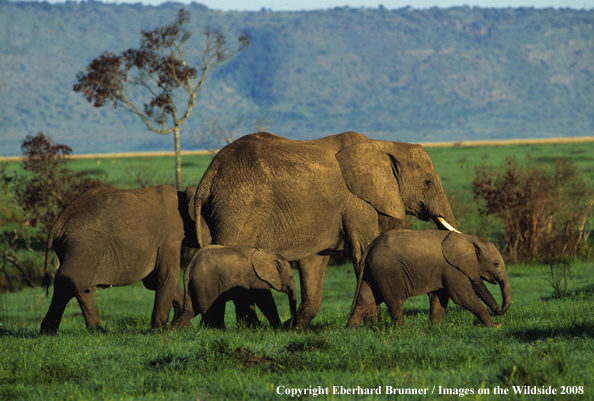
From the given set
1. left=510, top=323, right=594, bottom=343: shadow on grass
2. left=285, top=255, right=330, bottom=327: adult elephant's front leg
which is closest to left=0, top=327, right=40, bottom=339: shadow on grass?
left=285, top=255, right=330, bottom=327: adult elephant's front leg

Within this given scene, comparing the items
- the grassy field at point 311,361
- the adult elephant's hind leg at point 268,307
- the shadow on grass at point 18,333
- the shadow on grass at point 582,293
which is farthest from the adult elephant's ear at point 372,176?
the shadow on grass at point 18,333

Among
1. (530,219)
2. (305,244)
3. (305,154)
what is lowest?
(530,219)

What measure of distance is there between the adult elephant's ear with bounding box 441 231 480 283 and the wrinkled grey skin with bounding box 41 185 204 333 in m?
3.39

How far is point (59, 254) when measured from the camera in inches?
375

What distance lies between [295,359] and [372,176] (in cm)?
375

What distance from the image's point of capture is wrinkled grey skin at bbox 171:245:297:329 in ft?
28.7

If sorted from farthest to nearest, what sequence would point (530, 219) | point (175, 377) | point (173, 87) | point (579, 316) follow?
point (173, 87)
point (530, 219)
point (579, 316)
point (175, 377)

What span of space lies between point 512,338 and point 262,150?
4.04m

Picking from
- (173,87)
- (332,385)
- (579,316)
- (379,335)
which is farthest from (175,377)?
(173,87)

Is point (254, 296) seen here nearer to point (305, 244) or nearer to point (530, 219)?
point (305, 244)

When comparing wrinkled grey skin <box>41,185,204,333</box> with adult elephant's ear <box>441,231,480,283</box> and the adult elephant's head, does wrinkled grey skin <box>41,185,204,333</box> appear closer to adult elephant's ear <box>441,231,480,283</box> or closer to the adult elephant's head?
the adult elephant's head

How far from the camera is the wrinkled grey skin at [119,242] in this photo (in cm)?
925

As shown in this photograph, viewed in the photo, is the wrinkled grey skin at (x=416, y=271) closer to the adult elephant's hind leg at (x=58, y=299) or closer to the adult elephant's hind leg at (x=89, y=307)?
the adult elephant's hind leg at (x=58, y=299)

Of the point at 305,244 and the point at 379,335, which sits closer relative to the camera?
the point at 379,335
